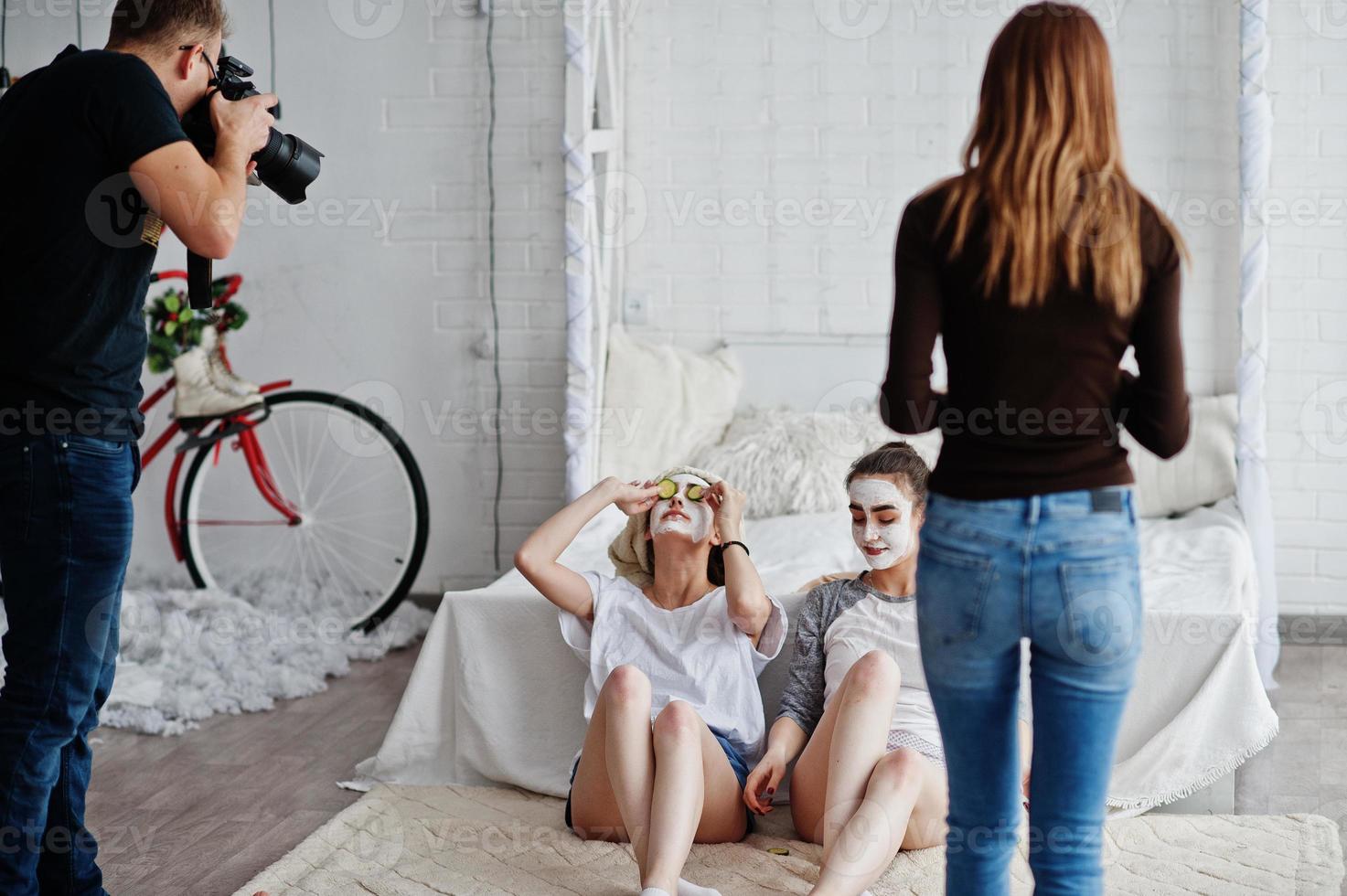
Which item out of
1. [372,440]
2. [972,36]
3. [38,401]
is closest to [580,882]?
[38,401]

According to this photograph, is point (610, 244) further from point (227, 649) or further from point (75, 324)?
point (75, 324)

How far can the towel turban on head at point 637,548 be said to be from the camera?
7.57 ft

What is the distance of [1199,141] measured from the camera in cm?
363

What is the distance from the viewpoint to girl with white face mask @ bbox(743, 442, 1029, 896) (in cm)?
192

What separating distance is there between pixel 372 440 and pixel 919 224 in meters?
2.78

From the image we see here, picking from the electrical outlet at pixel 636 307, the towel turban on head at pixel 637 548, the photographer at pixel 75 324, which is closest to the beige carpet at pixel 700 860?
the towel turban on head at pixel 637 548

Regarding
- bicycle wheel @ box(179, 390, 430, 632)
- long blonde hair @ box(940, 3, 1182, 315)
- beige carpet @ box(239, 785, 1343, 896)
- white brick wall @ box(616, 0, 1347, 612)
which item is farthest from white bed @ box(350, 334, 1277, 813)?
long blonde hair @ box(940, 3, 1182, 315)

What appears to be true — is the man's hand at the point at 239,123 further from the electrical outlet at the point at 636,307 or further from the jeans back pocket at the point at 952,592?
the electrical outlet at the point at 636,307

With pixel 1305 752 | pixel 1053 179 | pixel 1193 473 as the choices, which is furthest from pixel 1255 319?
pixel 1053 179

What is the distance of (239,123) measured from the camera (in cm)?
168

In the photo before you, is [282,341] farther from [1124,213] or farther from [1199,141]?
[1124,213]

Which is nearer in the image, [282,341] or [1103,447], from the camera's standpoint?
[1103,447]

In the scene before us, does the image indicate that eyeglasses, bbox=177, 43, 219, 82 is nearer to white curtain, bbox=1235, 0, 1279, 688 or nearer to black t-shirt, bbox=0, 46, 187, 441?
black t-shirt, bbox=0, 46, 187, 441

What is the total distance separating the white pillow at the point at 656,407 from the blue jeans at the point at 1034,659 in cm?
228
